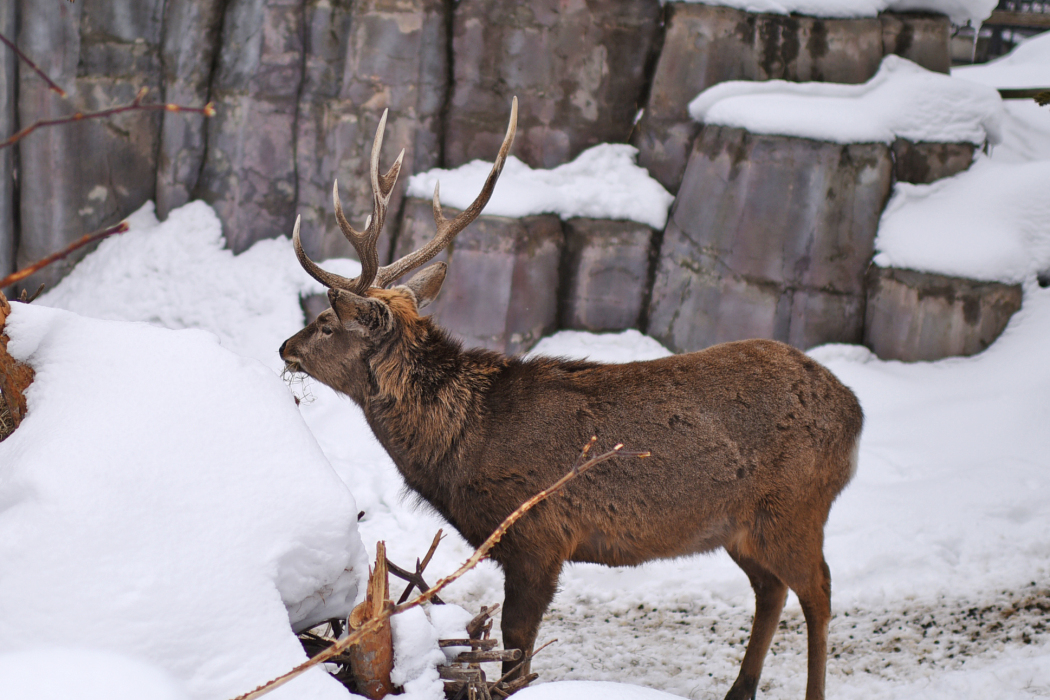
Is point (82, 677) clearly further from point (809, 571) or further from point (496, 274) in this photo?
point (496, 274)

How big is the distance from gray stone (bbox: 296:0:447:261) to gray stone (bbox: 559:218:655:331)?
1.22 metres

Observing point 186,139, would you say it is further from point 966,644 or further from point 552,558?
point 966,644

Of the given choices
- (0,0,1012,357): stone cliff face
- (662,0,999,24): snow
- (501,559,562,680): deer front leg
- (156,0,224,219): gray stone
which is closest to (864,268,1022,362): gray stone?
(0,0,1012,357): stone cliff face

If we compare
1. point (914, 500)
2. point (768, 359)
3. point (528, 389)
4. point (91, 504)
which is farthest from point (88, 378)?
point (914, 500)

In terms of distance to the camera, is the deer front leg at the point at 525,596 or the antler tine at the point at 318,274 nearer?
the deer front leg at the point at 525,596

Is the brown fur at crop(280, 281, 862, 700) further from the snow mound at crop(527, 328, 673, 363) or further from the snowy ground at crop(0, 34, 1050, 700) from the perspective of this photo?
the snow mound at crop(527, 328, 673, 363)

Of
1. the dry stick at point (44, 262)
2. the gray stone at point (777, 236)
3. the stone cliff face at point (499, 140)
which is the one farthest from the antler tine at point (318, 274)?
the gray stone at point (777, 236)

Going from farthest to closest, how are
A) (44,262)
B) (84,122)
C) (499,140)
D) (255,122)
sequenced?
(255,122), (499,140), (84,122), (44,262)

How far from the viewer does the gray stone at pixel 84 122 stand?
319 inches

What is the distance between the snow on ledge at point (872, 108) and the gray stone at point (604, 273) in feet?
4.02

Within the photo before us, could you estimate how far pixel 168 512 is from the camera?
2.34 metres

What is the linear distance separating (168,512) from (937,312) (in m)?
6.35

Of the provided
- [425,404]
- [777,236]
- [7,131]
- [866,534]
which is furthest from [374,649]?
[7,131]

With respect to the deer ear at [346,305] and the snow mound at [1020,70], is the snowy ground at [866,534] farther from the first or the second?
the snow mound at [1020,70]
